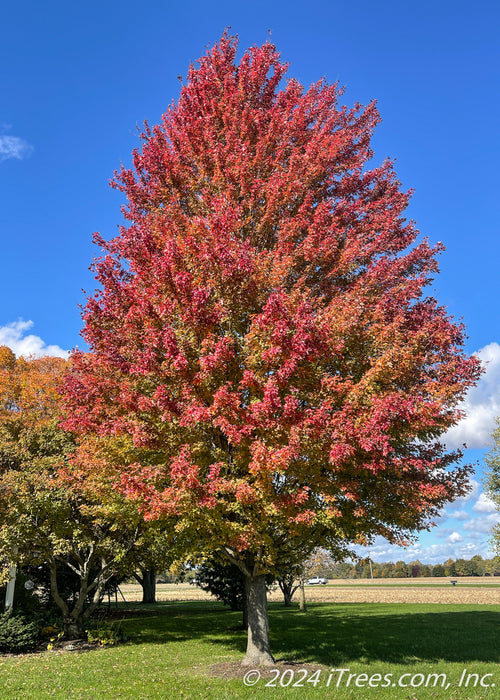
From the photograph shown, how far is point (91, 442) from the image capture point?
41.0 feet

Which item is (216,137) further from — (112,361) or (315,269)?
(112,361)

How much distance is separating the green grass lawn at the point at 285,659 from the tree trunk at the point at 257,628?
66cm

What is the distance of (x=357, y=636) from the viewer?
17.8 metres

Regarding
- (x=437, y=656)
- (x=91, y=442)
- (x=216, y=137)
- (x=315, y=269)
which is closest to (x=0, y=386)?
(x=91, y=442)

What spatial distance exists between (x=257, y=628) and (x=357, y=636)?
7.42 m

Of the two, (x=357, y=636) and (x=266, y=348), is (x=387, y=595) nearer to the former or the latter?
(x=357, y=636)

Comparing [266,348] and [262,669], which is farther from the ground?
[266,348]

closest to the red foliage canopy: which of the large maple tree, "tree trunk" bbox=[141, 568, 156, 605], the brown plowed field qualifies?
the large maple tree

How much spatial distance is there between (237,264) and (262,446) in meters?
4.17

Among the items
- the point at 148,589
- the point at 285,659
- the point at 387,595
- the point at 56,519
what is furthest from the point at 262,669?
the point at 387,595

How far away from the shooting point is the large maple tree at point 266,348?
9742mm

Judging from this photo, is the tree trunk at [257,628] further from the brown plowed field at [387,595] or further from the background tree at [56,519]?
the brown plowed field at [387,595]

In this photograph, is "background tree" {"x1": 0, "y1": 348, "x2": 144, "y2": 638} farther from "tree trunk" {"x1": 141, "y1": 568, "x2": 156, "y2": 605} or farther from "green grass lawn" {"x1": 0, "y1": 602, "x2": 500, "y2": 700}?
"tree trunk" {"x1": 141, "y1": 568, "x2": 156, "y2": 605}

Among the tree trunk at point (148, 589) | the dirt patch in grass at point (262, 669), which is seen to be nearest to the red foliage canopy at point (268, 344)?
the dirt patch in grass at point (262, 669)
